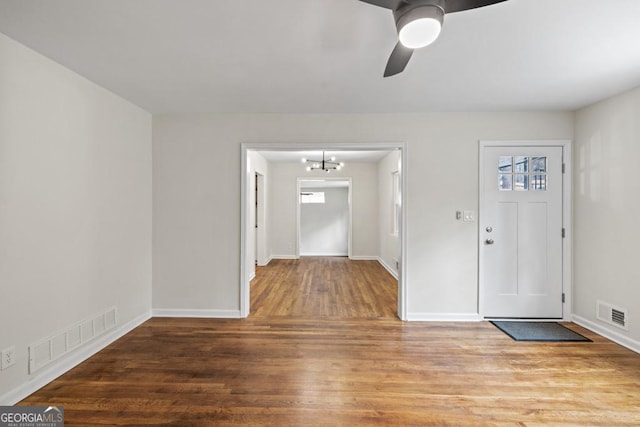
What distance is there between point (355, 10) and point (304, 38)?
41 cm

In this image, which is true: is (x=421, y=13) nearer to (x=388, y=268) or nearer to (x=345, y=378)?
(x=345, y=378)

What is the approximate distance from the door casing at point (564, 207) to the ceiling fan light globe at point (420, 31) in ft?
7.99

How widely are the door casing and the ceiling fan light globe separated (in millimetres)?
2436

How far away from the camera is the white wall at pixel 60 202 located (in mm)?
1950

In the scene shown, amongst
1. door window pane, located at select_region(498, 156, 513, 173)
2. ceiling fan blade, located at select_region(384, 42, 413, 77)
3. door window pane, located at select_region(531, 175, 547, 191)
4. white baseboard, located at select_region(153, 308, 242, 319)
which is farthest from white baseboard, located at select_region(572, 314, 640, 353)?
white baseboard, located at select_region(153, 308, 242, 319)

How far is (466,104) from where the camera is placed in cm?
316

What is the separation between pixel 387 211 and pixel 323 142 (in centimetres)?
340

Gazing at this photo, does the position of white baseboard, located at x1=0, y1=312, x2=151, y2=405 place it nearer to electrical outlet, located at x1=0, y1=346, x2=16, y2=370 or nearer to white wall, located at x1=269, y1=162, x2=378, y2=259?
electrical outlet, located at x1=0, y1=346, x2=16, y2=370

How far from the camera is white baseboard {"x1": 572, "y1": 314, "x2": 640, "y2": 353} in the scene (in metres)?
2.71

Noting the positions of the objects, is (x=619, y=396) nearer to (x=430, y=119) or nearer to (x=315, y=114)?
(x=430, y=119)

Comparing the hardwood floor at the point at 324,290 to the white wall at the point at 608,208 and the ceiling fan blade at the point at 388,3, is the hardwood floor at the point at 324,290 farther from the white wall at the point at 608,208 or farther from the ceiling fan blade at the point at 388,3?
the ceiling fan blade at the point at 388,3

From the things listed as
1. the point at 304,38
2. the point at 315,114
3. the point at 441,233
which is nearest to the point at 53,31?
the point at 304,38

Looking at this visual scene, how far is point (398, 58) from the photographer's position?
1.71m

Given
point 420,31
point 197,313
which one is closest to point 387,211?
point 197,313
